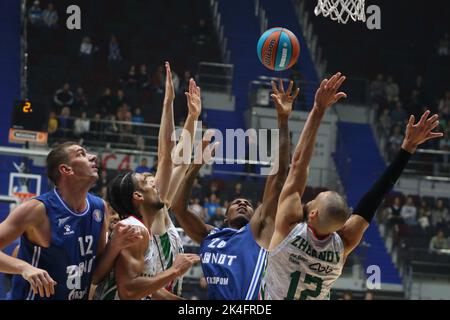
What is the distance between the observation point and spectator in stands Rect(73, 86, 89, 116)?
16594mm

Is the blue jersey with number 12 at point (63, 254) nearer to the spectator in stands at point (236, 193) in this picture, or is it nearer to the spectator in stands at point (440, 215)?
the spectator in stands at point (236, 193)

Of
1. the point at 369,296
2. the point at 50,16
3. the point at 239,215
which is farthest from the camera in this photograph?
the point at 50,16

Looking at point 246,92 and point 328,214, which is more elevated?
point 246,92

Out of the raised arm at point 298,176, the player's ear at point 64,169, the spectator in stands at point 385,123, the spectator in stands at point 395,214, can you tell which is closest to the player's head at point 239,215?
the raised arm at point 298,176

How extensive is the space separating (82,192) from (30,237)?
16.9 inches

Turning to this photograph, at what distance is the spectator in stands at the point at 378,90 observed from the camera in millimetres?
18703

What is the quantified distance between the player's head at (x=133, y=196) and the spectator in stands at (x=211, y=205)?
8.95 metres

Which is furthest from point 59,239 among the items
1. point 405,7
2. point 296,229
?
point 405,7

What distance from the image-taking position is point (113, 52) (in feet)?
60.2

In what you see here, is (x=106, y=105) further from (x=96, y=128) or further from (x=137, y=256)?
(x=137, y=256)

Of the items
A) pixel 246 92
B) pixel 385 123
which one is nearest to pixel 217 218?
pixel 246 92

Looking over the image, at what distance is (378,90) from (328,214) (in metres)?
14.4

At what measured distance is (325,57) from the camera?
20.1 metres

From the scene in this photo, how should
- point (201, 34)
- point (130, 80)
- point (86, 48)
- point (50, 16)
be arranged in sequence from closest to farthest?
point (130, 80) < point (86, 48) < point (50, 16) < point (201, 34)
